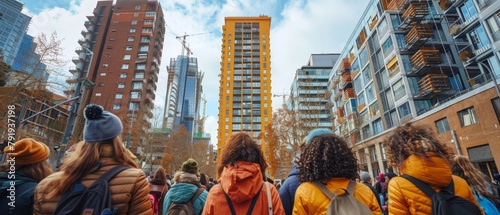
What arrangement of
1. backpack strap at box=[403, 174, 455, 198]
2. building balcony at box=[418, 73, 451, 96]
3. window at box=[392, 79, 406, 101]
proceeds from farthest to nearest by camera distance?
window at box=[392, 79, 406, 101], building balcony at box=[418, 73, 451, 96], backpack strap at box=[403, 174, 455, 198]

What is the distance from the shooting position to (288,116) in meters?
27.5

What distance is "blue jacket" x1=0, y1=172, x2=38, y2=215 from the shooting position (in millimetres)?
1859

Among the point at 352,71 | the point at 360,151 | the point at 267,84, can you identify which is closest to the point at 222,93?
the point at 267,84

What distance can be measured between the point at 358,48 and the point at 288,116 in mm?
19109

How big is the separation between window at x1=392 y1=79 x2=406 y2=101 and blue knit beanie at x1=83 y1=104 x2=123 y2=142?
100 ft

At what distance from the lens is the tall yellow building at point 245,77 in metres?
64.6

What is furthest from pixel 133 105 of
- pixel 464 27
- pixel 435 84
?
pixel 464 27

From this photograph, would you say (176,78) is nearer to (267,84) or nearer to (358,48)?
(267,84)

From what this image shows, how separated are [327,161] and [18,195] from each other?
2703mm

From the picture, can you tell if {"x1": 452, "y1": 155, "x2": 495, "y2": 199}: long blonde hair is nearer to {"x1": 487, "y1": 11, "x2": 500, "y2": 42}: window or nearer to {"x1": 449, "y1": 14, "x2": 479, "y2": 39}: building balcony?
{"x1": 487, "y1": 11, "x2": 500, "y2": 42}: window

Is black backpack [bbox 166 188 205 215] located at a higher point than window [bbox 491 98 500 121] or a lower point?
lower

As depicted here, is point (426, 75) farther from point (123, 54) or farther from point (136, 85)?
point (123, 54)

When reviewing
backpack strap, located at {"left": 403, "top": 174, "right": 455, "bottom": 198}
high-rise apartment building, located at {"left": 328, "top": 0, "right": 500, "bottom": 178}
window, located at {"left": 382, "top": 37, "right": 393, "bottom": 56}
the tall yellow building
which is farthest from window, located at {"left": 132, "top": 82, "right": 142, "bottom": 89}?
backpack strap, located at {"left": 403, "top": 174, "right": 455, "bottom": 198}

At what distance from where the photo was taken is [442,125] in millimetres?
21391
